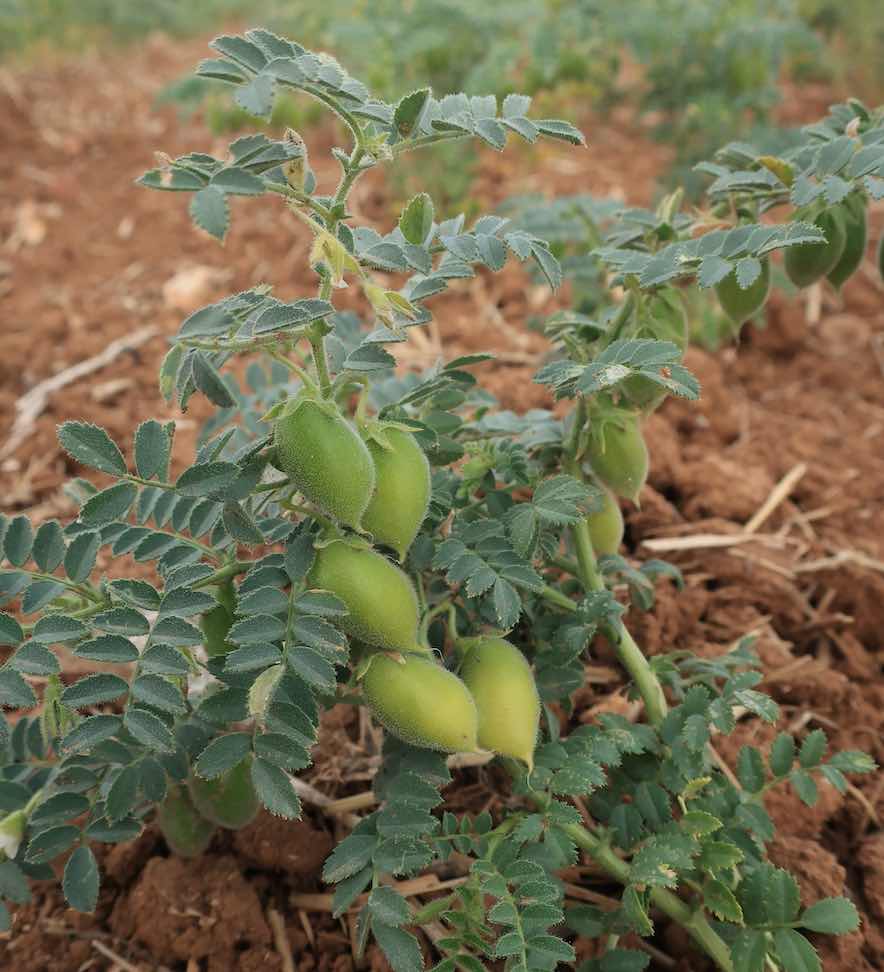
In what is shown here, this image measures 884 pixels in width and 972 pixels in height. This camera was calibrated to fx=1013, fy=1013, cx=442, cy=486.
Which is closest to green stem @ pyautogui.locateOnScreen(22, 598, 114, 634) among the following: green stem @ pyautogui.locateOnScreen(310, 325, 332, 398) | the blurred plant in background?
green stem @ pyautogui.locateOnScreen(310, 325, 332, 398)

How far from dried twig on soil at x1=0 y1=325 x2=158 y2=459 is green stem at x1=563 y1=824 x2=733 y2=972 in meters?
1.61

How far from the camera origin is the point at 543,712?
1.23 metres

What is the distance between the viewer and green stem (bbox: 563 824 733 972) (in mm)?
1104

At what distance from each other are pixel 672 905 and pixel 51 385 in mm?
1896

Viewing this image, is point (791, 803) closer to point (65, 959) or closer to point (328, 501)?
point (328, 501)

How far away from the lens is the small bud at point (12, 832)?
1056 mm

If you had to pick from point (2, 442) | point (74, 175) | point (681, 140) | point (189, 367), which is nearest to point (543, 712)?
point (189, 367)

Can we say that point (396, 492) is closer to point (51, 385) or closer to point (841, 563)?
point (841, 563)

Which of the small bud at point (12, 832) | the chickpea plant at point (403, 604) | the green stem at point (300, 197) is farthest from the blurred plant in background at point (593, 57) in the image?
the small bud at point (12, 832)

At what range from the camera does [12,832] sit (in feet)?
3.49

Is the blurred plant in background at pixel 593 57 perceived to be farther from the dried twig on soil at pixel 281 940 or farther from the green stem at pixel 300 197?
the dried twig on soil at pixel 281 940

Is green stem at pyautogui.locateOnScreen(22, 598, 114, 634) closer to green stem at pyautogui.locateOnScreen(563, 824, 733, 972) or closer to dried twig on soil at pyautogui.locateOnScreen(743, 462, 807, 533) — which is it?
green stem at pyautogui.locateOnScreen(563, 824, 733, 972)

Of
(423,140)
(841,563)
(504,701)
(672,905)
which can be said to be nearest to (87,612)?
(504,701)

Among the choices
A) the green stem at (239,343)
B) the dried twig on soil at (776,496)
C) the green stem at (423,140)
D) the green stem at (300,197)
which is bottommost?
the dried twig on soil at (776,496)
